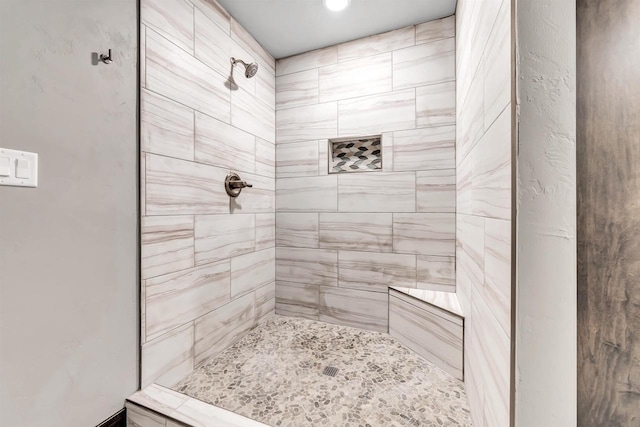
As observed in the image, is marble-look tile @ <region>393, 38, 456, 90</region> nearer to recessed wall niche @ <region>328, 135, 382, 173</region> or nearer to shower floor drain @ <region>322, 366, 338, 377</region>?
recessed wall niche @ <region>328, 135, 382, 173</region>

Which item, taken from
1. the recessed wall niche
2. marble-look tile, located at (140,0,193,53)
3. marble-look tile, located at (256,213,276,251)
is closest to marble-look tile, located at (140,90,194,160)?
marble-look tile, located at (140,0,193,53)

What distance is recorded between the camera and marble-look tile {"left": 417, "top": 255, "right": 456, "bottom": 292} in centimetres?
175

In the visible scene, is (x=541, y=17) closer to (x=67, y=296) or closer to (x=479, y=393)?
(x=479, y=393)

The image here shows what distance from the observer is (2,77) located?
2.56 feet

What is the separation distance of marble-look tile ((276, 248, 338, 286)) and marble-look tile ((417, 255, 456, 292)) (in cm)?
62

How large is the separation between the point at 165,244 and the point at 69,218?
390 mm

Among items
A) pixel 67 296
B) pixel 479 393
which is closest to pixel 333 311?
pixel 479 393

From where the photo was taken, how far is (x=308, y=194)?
2.11 m

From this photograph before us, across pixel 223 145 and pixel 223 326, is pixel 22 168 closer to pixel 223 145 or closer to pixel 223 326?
pixel 223 145

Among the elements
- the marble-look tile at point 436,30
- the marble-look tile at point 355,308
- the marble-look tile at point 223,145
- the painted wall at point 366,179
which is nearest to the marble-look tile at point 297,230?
the painted wall at point 366,179

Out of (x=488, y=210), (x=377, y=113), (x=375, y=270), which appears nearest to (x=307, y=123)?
(x=377, y=113)

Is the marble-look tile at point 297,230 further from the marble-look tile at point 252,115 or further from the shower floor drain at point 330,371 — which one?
the shower floor drain at point 330,371

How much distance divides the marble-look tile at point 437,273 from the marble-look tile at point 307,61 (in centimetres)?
166

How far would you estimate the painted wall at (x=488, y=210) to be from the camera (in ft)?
2.12
